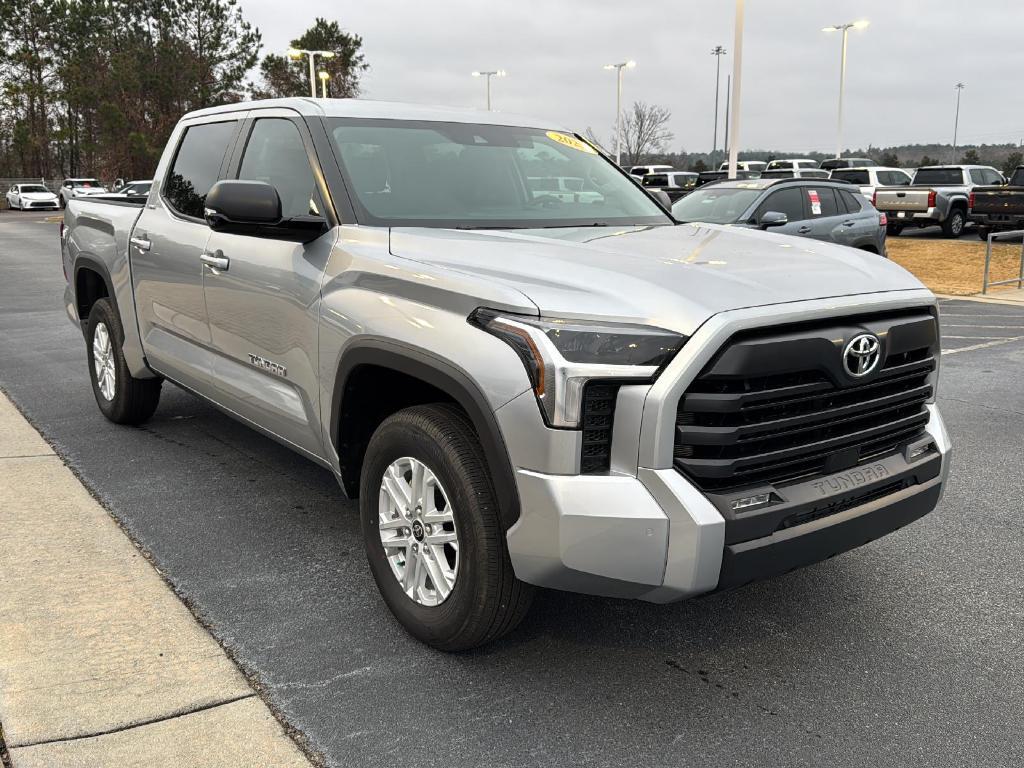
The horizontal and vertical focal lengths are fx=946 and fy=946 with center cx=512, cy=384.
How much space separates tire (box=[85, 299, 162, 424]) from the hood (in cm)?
296

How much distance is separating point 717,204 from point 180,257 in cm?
828

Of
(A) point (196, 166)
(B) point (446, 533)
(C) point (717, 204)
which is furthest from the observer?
(C) point (717, 204)

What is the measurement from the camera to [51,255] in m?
21.0

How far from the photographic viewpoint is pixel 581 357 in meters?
2.59

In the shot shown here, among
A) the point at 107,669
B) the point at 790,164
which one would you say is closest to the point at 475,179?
the point at 107,669

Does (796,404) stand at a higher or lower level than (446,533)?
higher

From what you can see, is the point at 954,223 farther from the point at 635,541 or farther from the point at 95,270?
the point at 635,541

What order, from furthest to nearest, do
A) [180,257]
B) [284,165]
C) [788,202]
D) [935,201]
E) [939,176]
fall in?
1. [939,176]
2. [935,201]
3. [788,202]
4. [180,257]
5. [284,165]

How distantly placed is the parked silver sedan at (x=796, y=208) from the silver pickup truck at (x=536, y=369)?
7443 mm

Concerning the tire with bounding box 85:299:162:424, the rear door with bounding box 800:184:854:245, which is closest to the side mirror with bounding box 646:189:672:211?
the tire with bounding box 85:299:162:424

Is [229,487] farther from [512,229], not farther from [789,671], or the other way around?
[789,671]

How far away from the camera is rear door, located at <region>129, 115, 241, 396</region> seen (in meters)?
4.64

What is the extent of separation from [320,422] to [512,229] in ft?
3.54

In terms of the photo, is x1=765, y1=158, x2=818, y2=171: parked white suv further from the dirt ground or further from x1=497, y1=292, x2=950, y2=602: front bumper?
x1=497, y1=292, x2=950, y2=602: front bumper
